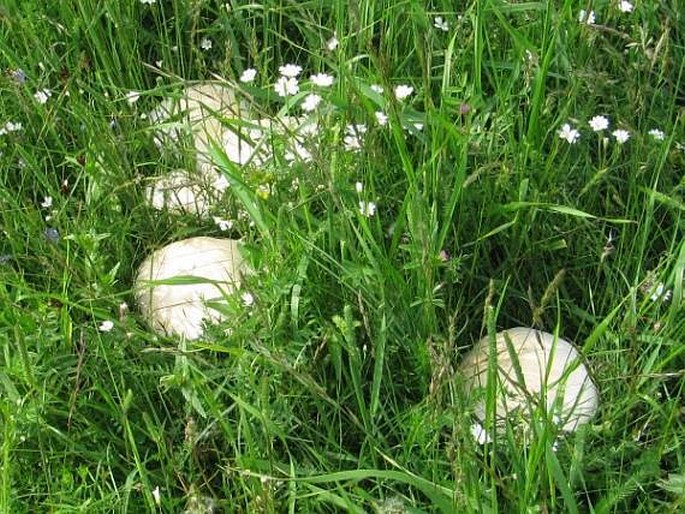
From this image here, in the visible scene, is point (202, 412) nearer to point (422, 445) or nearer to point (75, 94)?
point (422, 445)

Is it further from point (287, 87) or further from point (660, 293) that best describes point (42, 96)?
point (660, 293)

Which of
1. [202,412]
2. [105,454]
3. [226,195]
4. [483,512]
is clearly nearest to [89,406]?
[105,454]

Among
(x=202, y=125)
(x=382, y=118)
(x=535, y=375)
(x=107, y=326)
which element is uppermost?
(x=382, y=118)

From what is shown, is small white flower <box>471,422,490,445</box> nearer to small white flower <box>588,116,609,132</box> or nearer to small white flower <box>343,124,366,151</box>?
small white flower <box>343,124,366,151</box>

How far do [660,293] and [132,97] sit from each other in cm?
130

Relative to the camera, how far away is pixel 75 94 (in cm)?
240

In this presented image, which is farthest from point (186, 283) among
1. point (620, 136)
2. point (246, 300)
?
point (620, 136)

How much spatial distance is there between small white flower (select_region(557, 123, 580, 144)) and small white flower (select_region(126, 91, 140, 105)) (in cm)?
94

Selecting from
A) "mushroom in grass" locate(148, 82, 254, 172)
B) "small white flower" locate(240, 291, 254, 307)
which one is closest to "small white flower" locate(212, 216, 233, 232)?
"mushroom in grass" locate(148, 82, 254, 172)

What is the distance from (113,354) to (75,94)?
0.74m

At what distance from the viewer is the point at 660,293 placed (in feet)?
6.46

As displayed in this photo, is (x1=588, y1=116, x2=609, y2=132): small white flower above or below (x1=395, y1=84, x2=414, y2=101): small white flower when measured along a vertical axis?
below

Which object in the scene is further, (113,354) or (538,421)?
(113,354)

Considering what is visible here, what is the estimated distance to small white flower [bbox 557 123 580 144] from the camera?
7.18 ft
